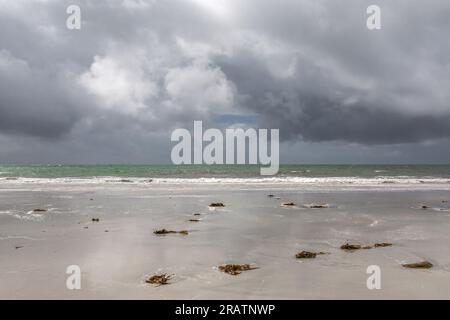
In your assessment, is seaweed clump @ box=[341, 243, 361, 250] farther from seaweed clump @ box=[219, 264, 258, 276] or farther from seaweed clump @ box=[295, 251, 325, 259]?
seaweed clump @ box=[219, 264, 258, 276]

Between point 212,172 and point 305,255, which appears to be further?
point 212,172

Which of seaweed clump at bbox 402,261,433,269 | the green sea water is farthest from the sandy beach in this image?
the green sea water

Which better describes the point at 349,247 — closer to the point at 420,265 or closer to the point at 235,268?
the point at 420,265

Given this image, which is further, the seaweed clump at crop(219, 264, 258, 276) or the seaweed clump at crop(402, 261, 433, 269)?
the seaweed clump at crop(402, 261, 433, 269)

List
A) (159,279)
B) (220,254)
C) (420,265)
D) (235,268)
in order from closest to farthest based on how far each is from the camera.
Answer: (159,279), (235,268), (420,265), (220,254)

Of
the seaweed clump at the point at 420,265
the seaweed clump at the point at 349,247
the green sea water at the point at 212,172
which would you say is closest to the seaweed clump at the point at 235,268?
the seaweed clump at the point at 349,247

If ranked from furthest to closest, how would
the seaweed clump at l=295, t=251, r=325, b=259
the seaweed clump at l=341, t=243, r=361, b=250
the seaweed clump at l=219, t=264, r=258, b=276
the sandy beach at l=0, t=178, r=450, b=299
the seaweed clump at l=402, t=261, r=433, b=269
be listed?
the seaweed clump at l=341, t=243, r=361, b=250 → the seaweed clump at l=295, t=251, r=325, b=259 → the seaweed clump at l=402, t=261, r=433, b=269 → the seaweed clump at l=219, t=264, r=258, b=276 → the sandy beach at l=0, t=178, r=450, b=299

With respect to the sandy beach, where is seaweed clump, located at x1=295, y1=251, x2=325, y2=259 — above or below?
above

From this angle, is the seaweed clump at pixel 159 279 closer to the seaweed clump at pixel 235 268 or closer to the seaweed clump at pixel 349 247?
the seaweed clump at pixel 235 268

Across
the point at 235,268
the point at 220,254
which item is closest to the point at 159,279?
the point at 235,268

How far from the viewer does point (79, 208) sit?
16734mm

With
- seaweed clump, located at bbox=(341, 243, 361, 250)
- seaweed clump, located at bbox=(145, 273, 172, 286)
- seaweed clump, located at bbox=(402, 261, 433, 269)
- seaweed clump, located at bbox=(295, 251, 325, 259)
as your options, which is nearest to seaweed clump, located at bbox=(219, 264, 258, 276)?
seaweed clump, located at bbox=(145, 273, 172, 286)

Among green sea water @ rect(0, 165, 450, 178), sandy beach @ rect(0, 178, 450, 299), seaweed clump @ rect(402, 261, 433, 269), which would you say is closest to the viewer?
sandy beach @ rect(0, 178, 450, 299)
